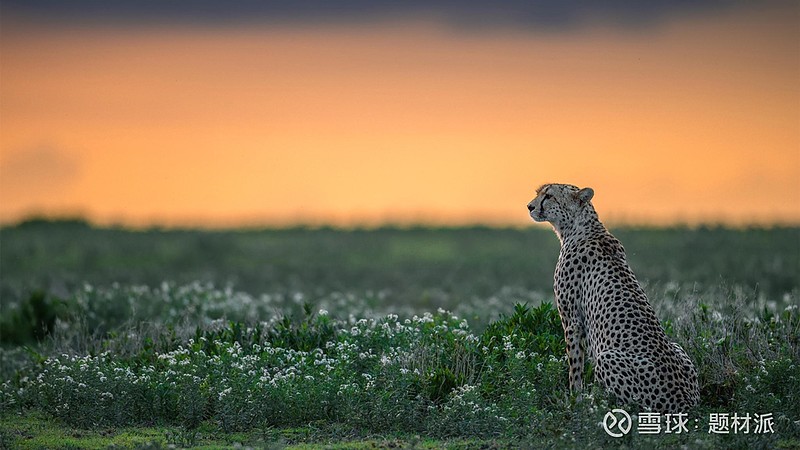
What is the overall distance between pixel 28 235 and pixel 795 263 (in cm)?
2638

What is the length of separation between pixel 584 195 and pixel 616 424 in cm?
265

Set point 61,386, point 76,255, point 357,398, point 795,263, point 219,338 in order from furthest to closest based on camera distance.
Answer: point 76,255 < point 795,263 < point 219,338 < point 61,386 < point 357,398

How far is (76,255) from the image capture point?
35.2 m

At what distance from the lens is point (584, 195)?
38.5ft

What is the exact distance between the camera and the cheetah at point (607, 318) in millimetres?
10500

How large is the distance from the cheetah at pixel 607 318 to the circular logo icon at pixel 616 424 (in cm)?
37

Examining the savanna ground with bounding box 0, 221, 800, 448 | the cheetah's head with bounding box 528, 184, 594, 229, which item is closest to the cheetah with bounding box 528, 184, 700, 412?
the cheetah's head with bounding box 528, 184, 594, 229

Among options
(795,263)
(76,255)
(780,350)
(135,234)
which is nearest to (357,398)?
(780,350)

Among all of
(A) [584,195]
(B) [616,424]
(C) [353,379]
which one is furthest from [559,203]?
(C) [353,379]

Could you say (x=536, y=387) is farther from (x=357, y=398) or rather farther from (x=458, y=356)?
(x=357, y=398)

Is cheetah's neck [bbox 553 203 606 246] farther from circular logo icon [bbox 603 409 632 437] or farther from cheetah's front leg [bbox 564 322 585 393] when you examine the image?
circular logo icon [bbox 603 409 632 437]

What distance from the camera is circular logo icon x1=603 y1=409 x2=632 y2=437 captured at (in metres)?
9.98

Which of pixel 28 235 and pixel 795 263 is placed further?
pixel 28 235

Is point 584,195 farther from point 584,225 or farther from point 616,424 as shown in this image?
point 616,424
